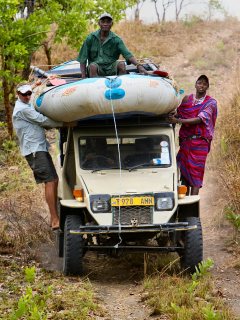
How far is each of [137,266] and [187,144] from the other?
1642 mm

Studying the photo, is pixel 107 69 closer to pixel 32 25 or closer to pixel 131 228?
pixel 131 228

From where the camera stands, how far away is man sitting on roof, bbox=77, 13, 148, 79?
27.6ft

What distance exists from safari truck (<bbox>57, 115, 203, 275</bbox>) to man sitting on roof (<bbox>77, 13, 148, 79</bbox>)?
1.00 meters

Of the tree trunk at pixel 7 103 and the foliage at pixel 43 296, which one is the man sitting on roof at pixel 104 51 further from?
the tree trunk at pixel 7 103

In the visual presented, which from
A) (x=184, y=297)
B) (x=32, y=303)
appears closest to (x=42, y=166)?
(x=184, y=297)

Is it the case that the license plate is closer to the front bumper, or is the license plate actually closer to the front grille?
the front grille

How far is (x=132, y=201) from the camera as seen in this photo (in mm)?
7062

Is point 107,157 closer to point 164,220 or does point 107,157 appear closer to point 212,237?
point 164,220

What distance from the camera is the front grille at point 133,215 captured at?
7.07 m

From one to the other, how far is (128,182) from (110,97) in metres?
0.95

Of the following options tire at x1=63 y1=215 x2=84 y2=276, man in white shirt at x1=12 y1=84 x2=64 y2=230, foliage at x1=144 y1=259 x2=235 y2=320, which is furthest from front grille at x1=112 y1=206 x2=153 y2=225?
man in white shirt at x1=12 y1=84 x2=64 y2=230

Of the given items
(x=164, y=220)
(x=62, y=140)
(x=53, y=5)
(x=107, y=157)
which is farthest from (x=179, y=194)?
(x=53, y=5)

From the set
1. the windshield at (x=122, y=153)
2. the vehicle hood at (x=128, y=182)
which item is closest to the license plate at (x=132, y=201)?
the vehicle hood at (x=128, y=182)

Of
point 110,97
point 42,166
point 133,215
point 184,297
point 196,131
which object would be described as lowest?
point 184,297
